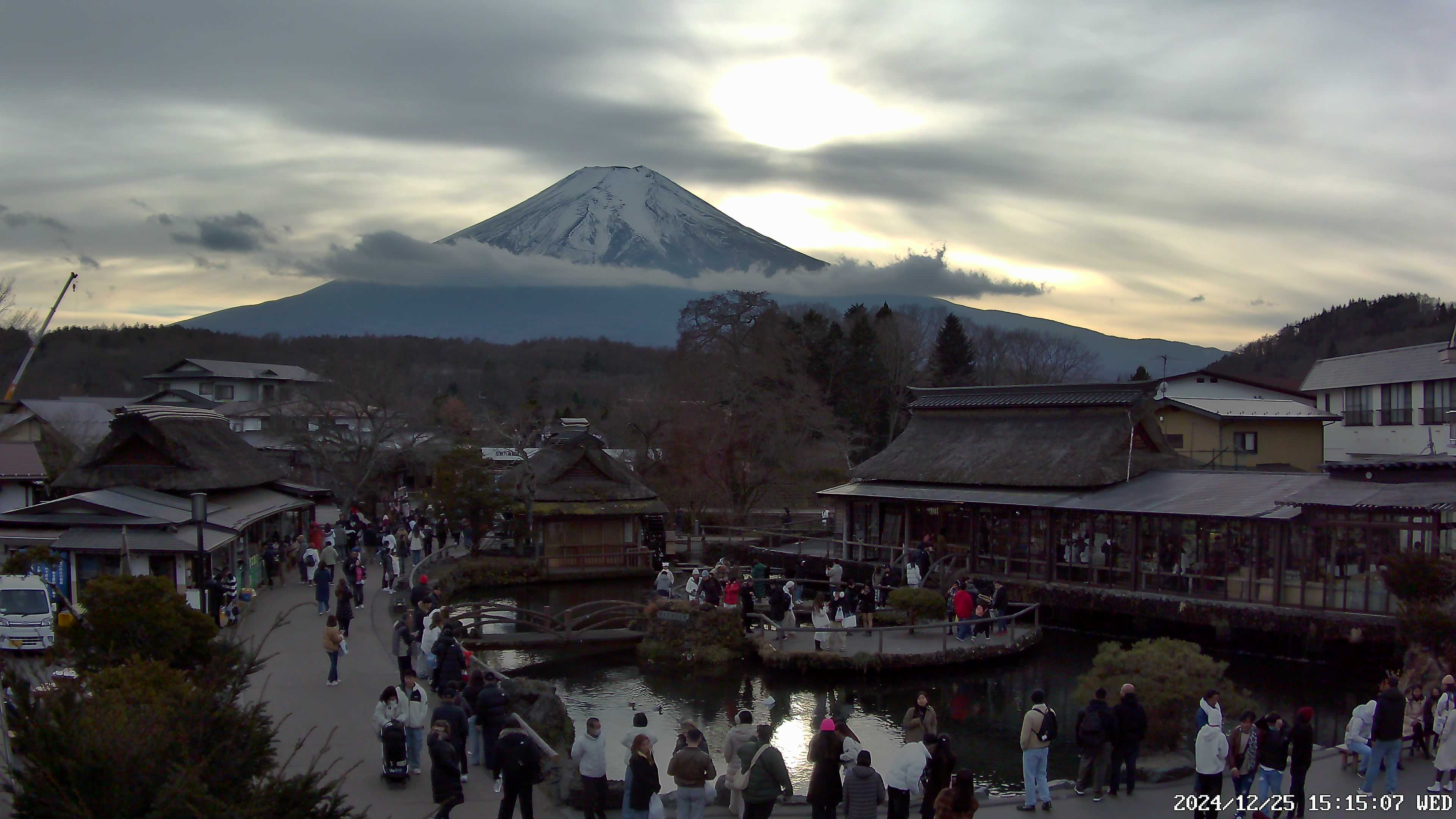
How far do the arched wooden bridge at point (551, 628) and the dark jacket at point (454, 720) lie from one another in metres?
9.92

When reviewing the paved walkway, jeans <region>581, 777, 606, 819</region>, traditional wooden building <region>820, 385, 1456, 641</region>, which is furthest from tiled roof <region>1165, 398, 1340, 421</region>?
jeans <region>581, 777, 606, 819</region>

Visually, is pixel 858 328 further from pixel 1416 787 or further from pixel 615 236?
pixel 615 236

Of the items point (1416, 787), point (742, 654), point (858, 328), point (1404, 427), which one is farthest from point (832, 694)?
point (858, 328)

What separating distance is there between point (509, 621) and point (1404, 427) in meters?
34.1

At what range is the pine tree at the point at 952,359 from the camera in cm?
5812

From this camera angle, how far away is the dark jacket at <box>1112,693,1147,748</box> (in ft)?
34.5

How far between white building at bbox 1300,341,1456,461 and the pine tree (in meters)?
19.5

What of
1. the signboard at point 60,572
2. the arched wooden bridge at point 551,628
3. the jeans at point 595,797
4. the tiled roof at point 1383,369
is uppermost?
the tiled roof at point 1383,369

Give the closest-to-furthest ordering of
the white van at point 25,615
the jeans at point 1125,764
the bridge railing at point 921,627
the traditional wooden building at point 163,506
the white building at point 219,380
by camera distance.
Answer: the jeans at point 1125,764, the white van at point 25,615, the traditional wooden building at point 163,506, the bridge railing at point 921,627, the white building at point 219,380

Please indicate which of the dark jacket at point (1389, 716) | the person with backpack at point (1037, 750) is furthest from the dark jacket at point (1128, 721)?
the dark jacket at point (1389, 716)

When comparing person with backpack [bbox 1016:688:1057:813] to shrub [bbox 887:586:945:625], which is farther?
shrub [bbox 887:586:945:625]

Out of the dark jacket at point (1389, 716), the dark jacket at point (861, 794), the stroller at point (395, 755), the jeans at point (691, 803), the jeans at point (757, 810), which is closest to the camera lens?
the dark jacket at point (861, 794)

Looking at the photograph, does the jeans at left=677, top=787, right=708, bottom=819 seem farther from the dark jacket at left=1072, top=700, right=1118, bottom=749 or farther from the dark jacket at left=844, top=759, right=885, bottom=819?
the dark jacket at left=1072, top=700, right=1118, bottom=749

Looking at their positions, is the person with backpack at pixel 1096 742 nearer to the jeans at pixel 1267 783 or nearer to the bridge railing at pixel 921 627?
the jeans at pixel 1267 783
